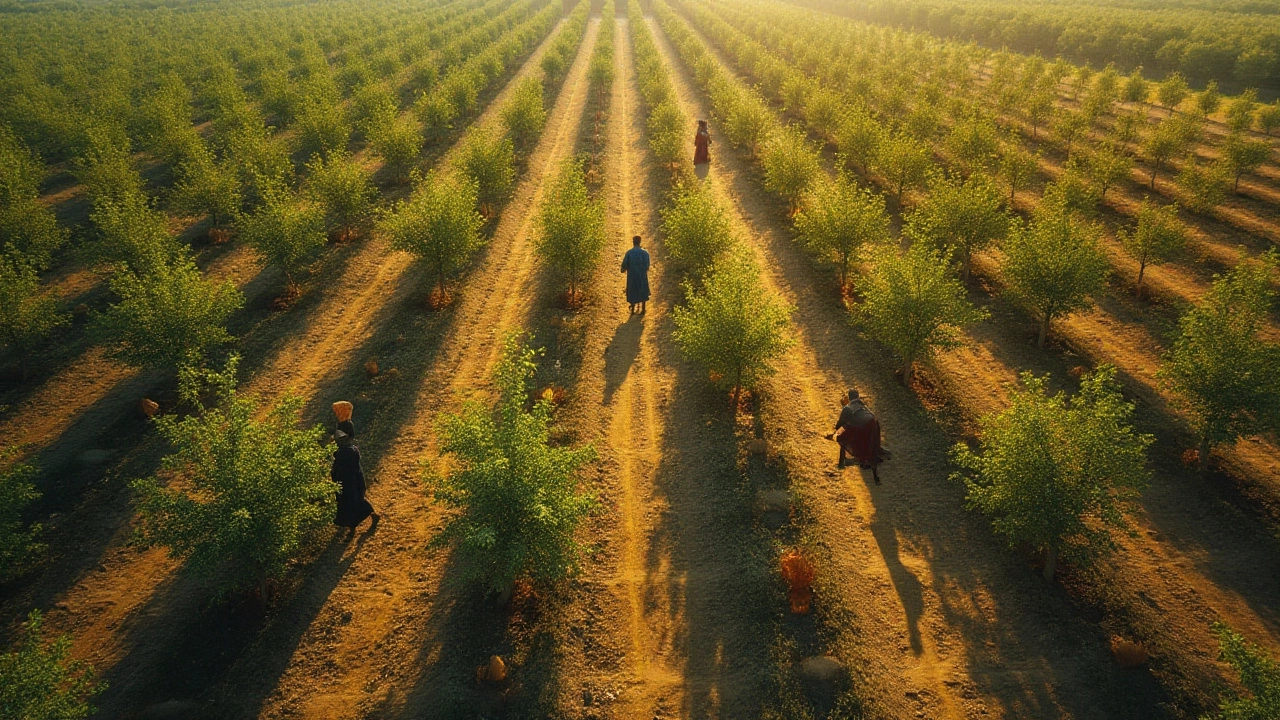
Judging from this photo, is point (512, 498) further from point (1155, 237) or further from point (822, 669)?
point (1155, 237)

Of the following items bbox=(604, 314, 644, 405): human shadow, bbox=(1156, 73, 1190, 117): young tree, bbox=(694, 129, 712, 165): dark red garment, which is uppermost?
bbox=(1156, 73, 1190, 117): young tree

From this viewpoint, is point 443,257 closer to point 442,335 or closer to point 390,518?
point 442,335

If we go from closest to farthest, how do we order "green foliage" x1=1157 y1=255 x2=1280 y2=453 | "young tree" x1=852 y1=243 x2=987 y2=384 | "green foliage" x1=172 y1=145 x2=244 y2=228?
"green foliage" x1=1157 y1=255 x2=1280 y2=453 → "young tree" x1=852 y1=243 x2=987 y2=384 → "green foliage" x1=172 y1=145 x2=244 y2=228

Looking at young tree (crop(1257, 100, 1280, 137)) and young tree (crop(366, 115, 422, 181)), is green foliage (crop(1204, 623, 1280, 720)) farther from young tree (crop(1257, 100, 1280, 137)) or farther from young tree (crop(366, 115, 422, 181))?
young tree (crop(1257, 100, 1280, 137))

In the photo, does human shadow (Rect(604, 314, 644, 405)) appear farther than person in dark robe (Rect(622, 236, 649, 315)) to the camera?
No

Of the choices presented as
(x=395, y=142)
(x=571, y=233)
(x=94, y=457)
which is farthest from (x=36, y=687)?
(x=395, y=142)

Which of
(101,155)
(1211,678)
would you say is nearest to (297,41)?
(101,155)

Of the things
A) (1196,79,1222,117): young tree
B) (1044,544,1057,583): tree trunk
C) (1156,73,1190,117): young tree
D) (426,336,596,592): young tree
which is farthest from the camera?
(1156,73,1190,117): young tree

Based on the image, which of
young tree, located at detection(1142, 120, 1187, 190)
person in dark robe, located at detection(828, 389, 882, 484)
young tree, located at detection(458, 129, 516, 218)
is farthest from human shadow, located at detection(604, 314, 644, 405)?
young tree, located at detection(1142, 120, 1187, 190)
